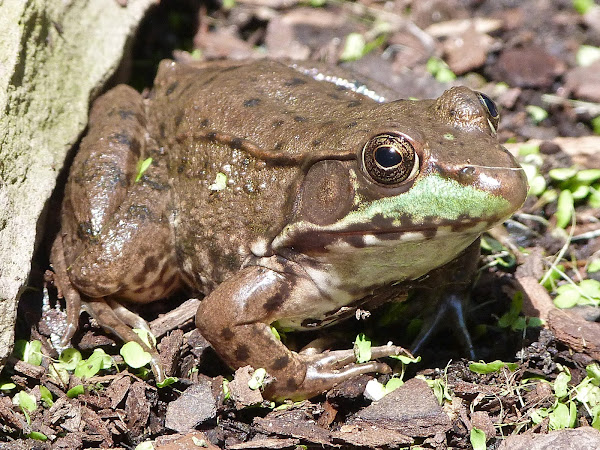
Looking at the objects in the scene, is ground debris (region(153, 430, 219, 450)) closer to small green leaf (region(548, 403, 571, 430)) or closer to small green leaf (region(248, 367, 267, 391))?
small green leaf (region(248, 367, 267, 391))

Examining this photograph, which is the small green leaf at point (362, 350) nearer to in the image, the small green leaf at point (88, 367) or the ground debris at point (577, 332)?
the ground debris at point (577, 332)

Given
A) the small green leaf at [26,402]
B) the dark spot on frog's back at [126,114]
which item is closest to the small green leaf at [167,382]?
the small green leaf at [26,402]

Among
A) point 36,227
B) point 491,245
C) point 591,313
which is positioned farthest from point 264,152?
point 591,313

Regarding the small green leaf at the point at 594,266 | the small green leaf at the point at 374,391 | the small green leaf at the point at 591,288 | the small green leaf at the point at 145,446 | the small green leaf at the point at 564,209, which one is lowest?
the small green leaf at the point at 145,446

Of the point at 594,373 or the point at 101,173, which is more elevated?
the point at 101,173

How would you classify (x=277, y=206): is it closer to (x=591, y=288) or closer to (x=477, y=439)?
(x=477, y=439)

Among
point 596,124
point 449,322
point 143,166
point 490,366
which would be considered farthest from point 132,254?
point 596,124
